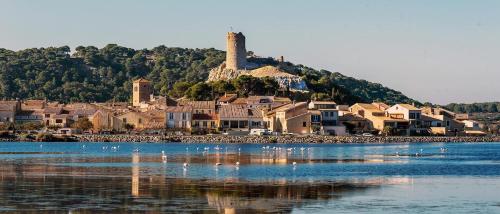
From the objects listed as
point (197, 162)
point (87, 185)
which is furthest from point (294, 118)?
point (87, 185)

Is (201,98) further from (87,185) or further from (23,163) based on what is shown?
(87,185)

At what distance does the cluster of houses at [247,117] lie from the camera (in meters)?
94.2

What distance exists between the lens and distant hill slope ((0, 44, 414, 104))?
491 ft

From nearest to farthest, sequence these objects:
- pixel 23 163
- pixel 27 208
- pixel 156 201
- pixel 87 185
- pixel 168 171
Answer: pixel 27 208 < pixel 156 201 < pixel 87 185 < pixel 168 171 < pixel 23 163

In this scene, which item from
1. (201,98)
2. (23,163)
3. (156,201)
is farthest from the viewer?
(201,98)

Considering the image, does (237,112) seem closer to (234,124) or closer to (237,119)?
(237,119)

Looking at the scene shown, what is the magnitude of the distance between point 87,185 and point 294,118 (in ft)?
196

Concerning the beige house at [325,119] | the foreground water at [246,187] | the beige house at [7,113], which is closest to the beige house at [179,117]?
the beige house at [325,119]

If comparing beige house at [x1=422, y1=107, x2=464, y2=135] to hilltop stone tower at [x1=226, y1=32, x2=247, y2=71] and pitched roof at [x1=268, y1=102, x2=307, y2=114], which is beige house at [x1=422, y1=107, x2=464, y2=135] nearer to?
pitched roof at [x1=268, y1=102, x2=307, y2=114]

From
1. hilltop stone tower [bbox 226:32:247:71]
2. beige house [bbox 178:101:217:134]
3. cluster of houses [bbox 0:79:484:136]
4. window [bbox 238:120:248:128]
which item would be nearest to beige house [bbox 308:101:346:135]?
cluster of houses [bbox 0:79:484:136]

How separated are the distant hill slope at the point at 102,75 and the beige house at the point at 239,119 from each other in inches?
1038

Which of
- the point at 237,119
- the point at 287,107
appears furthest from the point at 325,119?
the point at 237,119

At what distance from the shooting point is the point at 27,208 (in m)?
26.1

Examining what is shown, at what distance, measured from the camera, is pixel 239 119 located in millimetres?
95375
